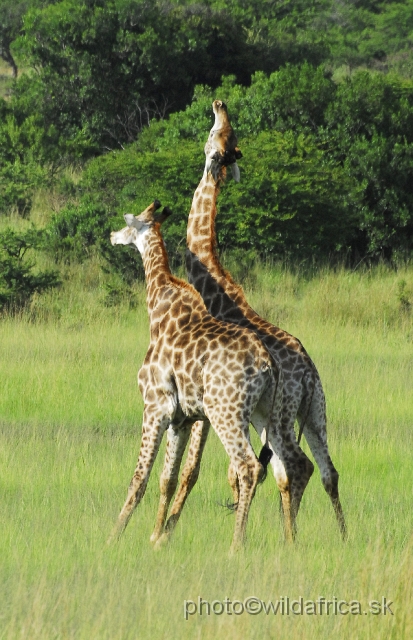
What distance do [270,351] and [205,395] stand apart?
57cm

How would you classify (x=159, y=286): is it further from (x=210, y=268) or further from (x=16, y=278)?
(x=16, y=278)

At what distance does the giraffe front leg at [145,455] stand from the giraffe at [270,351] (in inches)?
8.2

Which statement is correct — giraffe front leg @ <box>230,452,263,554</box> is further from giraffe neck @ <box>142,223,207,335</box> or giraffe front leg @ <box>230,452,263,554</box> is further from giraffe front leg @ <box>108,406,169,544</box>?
giraffe neck @ <box>142,223,207,335</box>

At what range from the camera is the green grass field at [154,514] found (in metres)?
4.11

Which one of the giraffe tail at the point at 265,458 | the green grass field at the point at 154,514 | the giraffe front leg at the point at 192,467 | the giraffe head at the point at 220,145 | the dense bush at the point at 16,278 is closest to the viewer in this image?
the green grass field at the point at 154,514

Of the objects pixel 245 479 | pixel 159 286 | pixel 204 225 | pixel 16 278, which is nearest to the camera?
pixel 245 479

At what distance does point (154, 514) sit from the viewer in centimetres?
601

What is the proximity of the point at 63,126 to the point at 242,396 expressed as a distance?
18.3 meters

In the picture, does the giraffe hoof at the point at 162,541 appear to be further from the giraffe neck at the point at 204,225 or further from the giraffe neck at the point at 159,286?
the giraffe neck at the point at 204,225

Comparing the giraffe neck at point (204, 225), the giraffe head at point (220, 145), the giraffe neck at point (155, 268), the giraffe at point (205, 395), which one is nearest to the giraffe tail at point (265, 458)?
the giraffe at point (205, 395)

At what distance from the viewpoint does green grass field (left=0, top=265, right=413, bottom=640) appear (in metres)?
4.11

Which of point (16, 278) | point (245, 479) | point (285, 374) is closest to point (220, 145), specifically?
point (285, 374)

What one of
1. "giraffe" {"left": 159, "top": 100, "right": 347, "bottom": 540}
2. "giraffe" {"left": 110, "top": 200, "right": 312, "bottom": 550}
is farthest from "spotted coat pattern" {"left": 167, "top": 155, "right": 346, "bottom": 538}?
"giraffe" {"left": 110, "top": 200, "right": 312, "bottom": 550}

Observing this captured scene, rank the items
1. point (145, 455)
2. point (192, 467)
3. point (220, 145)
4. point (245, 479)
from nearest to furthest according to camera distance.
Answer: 1. point (245, 479)
2. point (145, 455)
3. point (192, 467)
4. point (220, 145)
